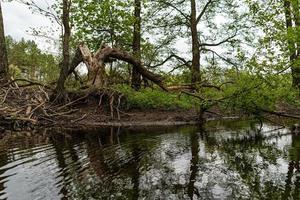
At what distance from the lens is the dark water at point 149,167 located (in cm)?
591

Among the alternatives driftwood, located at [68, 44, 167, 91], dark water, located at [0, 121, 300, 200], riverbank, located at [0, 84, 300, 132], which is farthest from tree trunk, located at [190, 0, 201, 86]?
dark water, located at [0, 121, 300, 200]

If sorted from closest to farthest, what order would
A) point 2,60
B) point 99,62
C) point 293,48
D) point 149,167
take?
1. point 149,167
2. point 293,48
3. point 99,62
4. point 2,60

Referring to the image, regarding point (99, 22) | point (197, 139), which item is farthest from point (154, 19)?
point (197, 139)

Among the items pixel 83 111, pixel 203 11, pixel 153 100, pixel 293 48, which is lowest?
pixel 83 111

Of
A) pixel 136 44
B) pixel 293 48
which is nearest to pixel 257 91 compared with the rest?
pixel 293 48

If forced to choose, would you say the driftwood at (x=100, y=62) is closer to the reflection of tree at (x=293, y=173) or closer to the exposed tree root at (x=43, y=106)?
the exposed tree root at (x=43, y=106)

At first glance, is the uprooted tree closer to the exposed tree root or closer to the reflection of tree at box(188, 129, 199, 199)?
the exposed tree root

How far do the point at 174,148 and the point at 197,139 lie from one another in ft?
6.09

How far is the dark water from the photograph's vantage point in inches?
233

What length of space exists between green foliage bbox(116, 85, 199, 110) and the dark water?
596cm

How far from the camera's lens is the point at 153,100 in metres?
18.5

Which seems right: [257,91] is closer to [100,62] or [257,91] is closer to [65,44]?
[100,62]

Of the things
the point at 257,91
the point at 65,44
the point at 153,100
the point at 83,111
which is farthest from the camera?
the point at 153,100

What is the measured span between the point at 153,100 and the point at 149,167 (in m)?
10.9
